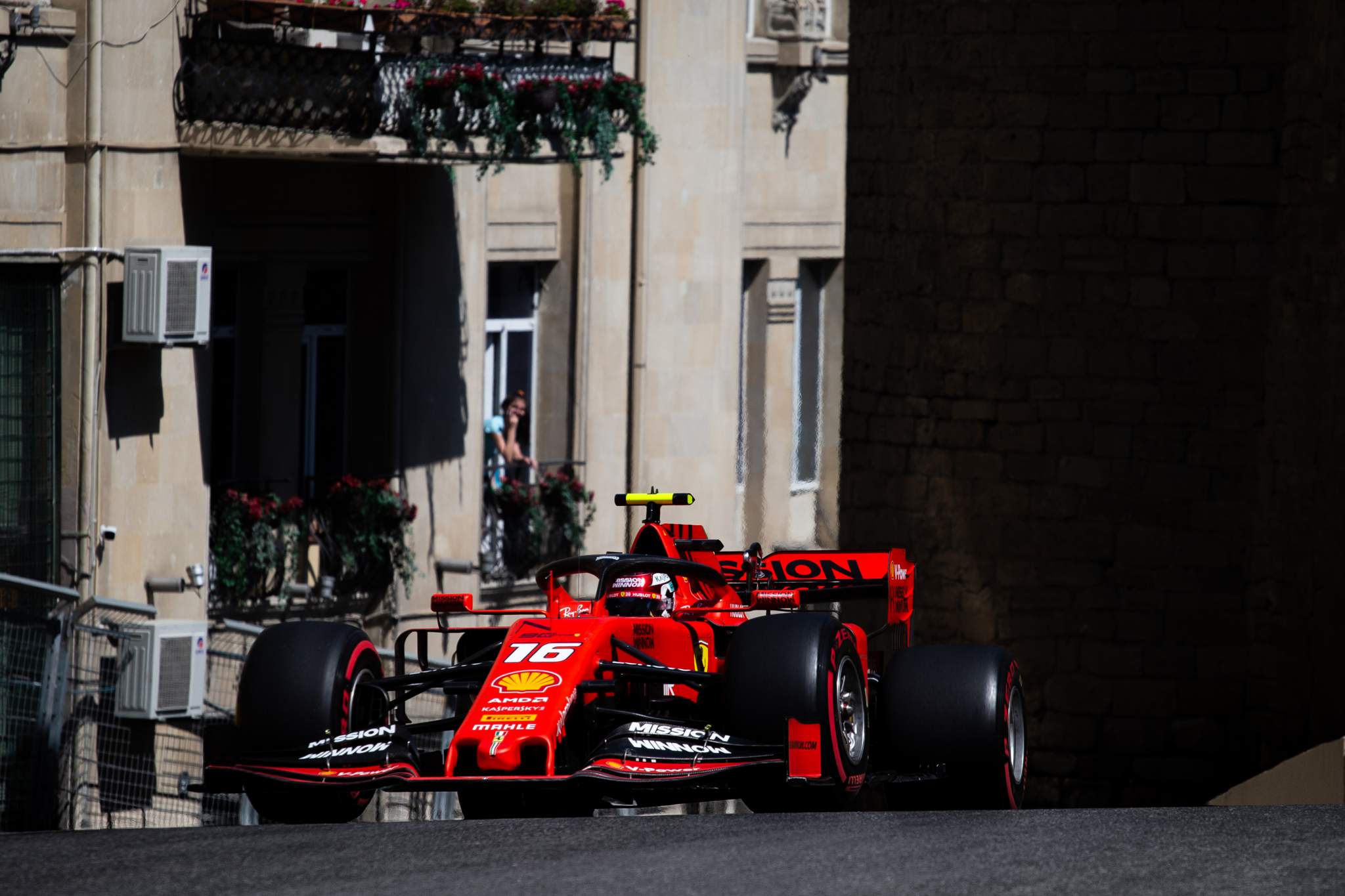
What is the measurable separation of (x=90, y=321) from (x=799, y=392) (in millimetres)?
9141

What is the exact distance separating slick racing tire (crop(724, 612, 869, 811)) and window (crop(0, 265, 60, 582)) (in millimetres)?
8052

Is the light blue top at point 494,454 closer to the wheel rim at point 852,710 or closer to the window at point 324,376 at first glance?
the window at point 324,376

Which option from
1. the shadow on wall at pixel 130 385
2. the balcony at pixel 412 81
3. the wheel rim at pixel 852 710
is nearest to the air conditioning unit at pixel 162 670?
the shadow on wall at pixel 130 385

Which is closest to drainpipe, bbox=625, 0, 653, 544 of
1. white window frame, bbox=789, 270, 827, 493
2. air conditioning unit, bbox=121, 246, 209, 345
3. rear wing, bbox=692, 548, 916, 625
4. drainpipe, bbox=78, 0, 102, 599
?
white window frame, bbox=789, 270, 827, 493

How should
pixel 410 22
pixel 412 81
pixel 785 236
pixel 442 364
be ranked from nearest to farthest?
pixel 412 81 → pixel 410 22 → pixel 442 364 → pixel 785 236

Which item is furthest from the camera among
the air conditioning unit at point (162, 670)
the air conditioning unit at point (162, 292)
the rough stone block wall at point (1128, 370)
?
the air conditioning unit at point (162, 292)

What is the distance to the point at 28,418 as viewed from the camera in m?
16.5

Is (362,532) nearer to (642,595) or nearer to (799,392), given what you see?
(799,392)

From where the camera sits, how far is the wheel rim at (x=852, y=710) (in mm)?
9562

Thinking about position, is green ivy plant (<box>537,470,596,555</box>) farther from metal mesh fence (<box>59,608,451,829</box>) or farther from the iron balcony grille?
metal mesh fence (<box>59,608,451,829</box>)

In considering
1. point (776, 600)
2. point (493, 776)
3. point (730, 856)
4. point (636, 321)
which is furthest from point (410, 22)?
point (730, 856)

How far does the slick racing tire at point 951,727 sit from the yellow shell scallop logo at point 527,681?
1439mm

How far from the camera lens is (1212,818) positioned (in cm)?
950

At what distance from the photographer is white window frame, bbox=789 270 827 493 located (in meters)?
24.0
